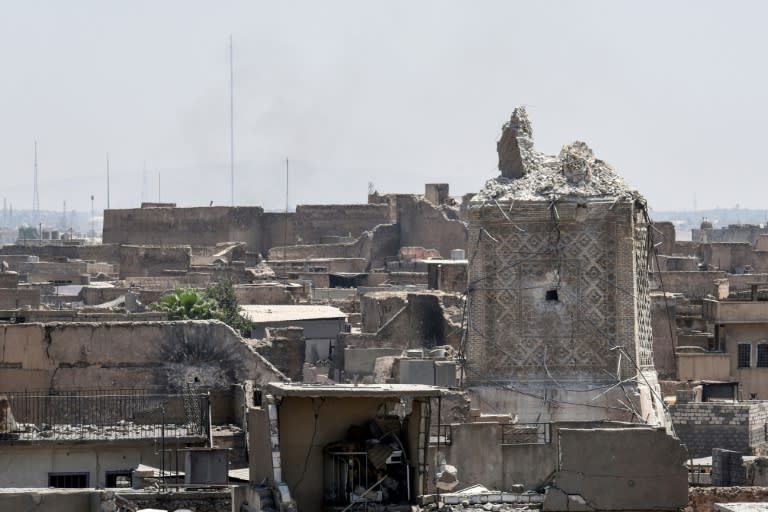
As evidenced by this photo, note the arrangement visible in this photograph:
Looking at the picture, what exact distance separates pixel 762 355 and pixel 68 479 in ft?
69.0

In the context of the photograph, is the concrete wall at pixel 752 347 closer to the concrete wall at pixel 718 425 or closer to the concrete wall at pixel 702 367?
the concrete wall at pixel 702 367

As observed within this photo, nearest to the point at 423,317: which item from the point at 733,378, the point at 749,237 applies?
the point at 733,378

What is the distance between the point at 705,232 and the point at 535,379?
65399 millimetres

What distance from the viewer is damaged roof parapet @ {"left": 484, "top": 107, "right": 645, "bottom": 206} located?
26.2m

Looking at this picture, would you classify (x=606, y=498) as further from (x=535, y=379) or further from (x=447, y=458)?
(x=535, y=379)

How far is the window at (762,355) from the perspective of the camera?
4097cm

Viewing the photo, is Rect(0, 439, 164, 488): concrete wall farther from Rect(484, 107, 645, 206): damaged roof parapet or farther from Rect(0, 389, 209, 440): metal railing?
Rect(484, 107, 645, 206): damaged roof parapet

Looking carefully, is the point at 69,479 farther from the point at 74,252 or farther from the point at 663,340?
the point at 74,252

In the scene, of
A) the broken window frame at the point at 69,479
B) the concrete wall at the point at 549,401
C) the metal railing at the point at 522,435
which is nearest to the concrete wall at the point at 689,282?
the concrete wall at the point at 549,401

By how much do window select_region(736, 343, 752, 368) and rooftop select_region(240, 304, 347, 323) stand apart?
29.0 feet

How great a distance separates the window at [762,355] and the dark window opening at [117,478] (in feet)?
68.0

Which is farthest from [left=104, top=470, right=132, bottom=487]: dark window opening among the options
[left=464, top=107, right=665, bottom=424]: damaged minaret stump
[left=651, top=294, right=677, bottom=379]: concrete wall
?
[left=651, top=294, right=677, bottom=379]: concrete wall

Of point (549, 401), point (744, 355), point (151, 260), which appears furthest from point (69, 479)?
point (151, 260)

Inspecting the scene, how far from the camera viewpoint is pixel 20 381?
28.9 m
